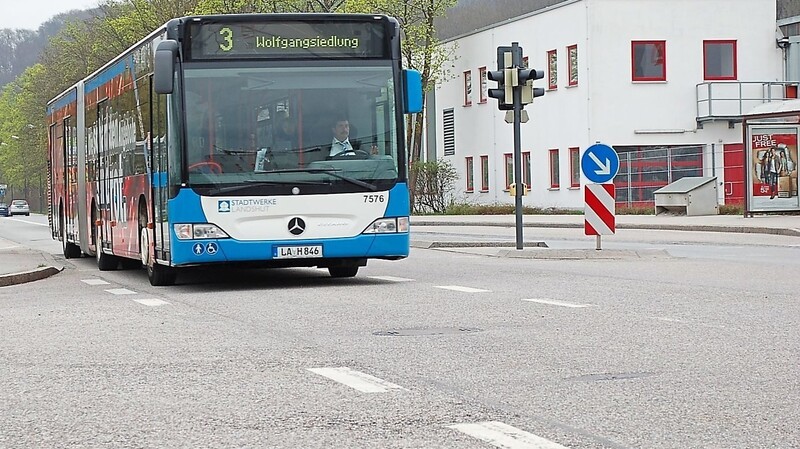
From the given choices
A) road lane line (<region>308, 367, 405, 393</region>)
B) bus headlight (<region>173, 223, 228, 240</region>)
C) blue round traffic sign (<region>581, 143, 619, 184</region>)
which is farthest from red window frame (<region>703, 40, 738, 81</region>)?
road lane line (<region>308, 367, 405, 393</region>)

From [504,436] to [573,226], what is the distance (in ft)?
110

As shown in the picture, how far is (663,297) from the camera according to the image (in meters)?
14.0

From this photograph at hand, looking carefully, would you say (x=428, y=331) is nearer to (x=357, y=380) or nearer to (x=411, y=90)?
(x=357, y=380)

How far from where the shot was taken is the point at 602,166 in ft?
72.6

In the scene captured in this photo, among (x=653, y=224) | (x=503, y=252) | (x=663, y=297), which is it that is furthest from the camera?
(x=653, y=224)

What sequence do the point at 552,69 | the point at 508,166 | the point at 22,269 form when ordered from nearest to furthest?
the point at 22,269 < the point at 552,69 < the point at 508,166

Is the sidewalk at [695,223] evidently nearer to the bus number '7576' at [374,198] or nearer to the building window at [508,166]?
the building window at [508,166]

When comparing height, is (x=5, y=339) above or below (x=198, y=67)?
below

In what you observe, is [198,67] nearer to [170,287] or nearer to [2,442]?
[170,287]

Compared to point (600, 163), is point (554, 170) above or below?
below

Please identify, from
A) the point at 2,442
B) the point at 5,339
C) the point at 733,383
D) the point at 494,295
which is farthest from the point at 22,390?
the point at 494,295

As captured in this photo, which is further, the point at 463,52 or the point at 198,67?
the point at 463,52

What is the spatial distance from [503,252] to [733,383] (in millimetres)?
15768

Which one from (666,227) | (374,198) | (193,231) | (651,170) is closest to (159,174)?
(193,231)
